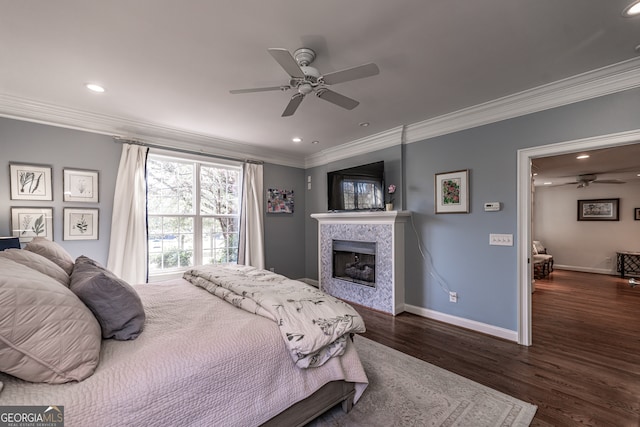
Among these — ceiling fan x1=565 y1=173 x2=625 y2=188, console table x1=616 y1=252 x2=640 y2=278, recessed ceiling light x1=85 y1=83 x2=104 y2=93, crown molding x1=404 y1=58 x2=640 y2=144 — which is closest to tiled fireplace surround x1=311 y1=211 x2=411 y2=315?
crown molding x1=404 y1=58 x2=640 y2=144

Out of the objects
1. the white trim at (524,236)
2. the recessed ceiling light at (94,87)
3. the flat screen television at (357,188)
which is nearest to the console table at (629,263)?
the white trim at (524,236)

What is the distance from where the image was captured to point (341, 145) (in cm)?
457

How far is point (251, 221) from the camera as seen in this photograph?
4.54 metres

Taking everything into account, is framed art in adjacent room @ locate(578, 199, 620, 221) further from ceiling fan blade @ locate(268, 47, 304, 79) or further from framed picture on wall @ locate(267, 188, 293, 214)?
ceiling fan blade @ locate(268, 47, 304, 79)

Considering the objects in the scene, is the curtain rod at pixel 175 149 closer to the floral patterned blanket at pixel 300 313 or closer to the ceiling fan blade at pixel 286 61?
the floral patterned blanket at pixel 300 313

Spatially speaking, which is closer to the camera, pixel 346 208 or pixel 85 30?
pixel 85 30

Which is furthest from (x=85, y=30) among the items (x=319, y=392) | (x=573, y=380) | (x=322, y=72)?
(x=573, y=380)

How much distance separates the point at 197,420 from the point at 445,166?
3.46 metres

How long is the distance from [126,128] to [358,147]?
327 centimetres

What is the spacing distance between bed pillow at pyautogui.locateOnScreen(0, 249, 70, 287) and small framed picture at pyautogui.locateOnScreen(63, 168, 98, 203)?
2082mm

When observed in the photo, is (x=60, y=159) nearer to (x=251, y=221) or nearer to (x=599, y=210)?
(x=251, y=221)

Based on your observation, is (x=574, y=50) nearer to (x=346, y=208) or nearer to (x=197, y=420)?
(x=346, y=208)

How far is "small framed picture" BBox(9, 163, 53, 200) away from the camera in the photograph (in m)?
2.86

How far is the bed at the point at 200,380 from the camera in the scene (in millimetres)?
980
